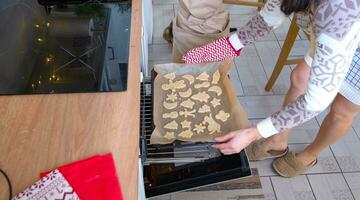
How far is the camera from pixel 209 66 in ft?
3.43

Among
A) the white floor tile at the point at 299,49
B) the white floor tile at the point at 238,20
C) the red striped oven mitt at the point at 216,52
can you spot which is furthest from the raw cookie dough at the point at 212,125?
the white floor tile at the point at 238,20

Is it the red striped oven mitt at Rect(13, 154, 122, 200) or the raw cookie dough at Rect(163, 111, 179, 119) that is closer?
the red striped oven mitt at Rect(13, 154, 122, 200)

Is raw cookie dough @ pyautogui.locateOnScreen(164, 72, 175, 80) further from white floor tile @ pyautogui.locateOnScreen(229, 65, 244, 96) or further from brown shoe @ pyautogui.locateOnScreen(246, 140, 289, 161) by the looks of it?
white floor tile @ pyautogui.locateOnScreen(229, 65, 244, 96)

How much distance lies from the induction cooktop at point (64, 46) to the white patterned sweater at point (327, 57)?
0.44 m

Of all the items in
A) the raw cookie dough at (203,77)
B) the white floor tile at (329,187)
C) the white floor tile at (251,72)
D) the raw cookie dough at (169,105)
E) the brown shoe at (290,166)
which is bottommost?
the white floor tile at (329,187)

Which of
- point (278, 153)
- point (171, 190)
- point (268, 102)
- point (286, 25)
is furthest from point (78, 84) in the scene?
point (286, 25)

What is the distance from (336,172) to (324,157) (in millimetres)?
84

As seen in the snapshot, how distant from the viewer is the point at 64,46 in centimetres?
82

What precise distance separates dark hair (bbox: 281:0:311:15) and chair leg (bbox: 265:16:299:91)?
2.09 feet

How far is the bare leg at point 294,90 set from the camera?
110cm

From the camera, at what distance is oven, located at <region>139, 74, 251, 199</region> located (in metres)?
0.89

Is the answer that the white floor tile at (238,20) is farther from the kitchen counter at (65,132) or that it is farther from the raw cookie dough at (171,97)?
the kitchen counter at (65,132)

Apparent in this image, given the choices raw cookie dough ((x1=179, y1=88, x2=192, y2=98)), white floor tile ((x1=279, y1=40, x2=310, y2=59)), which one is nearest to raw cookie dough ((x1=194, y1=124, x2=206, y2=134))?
raw cookie dough ((x1=179, y1=88, x2=192, y2=98))

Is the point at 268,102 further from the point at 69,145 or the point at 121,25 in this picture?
the point at 69,145
